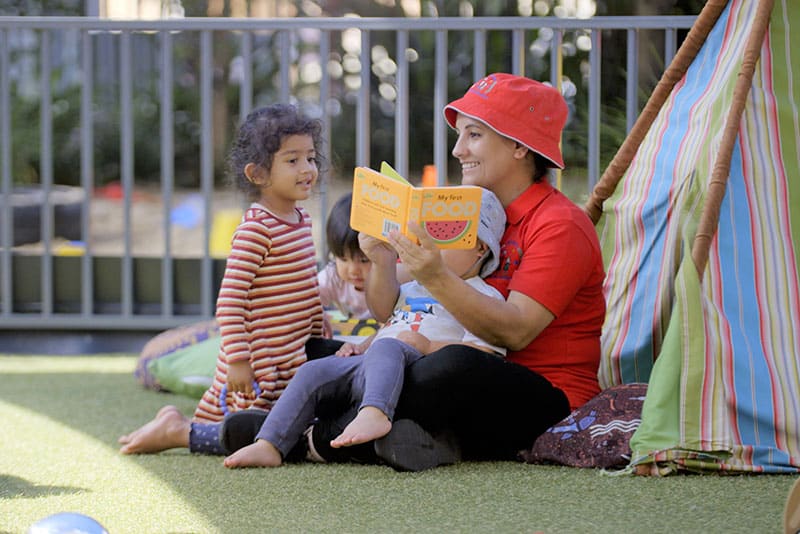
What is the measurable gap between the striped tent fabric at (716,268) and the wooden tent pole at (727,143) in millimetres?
14

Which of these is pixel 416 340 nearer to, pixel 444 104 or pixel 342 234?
pixel 342 234

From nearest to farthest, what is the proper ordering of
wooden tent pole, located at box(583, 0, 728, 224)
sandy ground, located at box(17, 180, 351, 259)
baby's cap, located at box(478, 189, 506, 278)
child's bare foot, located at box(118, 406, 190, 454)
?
baby's cap, located at box(478, 189, 506, 278), child's bare foot, located at box(118, 406, 190, 454), wooden tent pole, located at box(583, 0, 728, 224), sandy ground, located at box(17, 180, 351, 259)

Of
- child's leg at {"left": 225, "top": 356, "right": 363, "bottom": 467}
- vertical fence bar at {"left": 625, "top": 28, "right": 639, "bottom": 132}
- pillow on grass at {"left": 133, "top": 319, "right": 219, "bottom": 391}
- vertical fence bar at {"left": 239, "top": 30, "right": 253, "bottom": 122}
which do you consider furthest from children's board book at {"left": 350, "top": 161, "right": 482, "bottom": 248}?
vertical fence bar at {"left": 239, "top": 30, "right": 253, "bottom": 122}

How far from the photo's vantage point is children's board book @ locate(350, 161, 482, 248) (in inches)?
89.4

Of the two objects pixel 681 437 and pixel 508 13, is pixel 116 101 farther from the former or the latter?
pixel 681 437

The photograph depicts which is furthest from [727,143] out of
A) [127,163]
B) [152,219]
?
[152,219]

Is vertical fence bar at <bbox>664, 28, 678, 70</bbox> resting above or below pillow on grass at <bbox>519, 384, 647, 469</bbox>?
above

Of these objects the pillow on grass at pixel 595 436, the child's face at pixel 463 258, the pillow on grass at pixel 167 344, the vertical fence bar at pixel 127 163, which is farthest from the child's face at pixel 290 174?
the vertical fence bar at pixel 127 163

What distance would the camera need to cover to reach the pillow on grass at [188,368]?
3537mm

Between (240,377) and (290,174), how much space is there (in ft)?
1.66

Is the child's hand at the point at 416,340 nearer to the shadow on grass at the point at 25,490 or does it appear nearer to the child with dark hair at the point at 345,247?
the child with dark hair at the point at 345,247

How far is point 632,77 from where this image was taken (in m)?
3.83

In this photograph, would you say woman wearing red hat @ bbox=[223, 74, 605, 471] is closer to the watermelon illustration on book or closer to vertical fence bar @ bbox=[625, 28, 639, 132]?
the watermelon illustration on book

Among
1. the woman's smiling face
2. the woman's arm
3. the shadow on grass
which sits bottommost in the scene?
the shadow on grass
